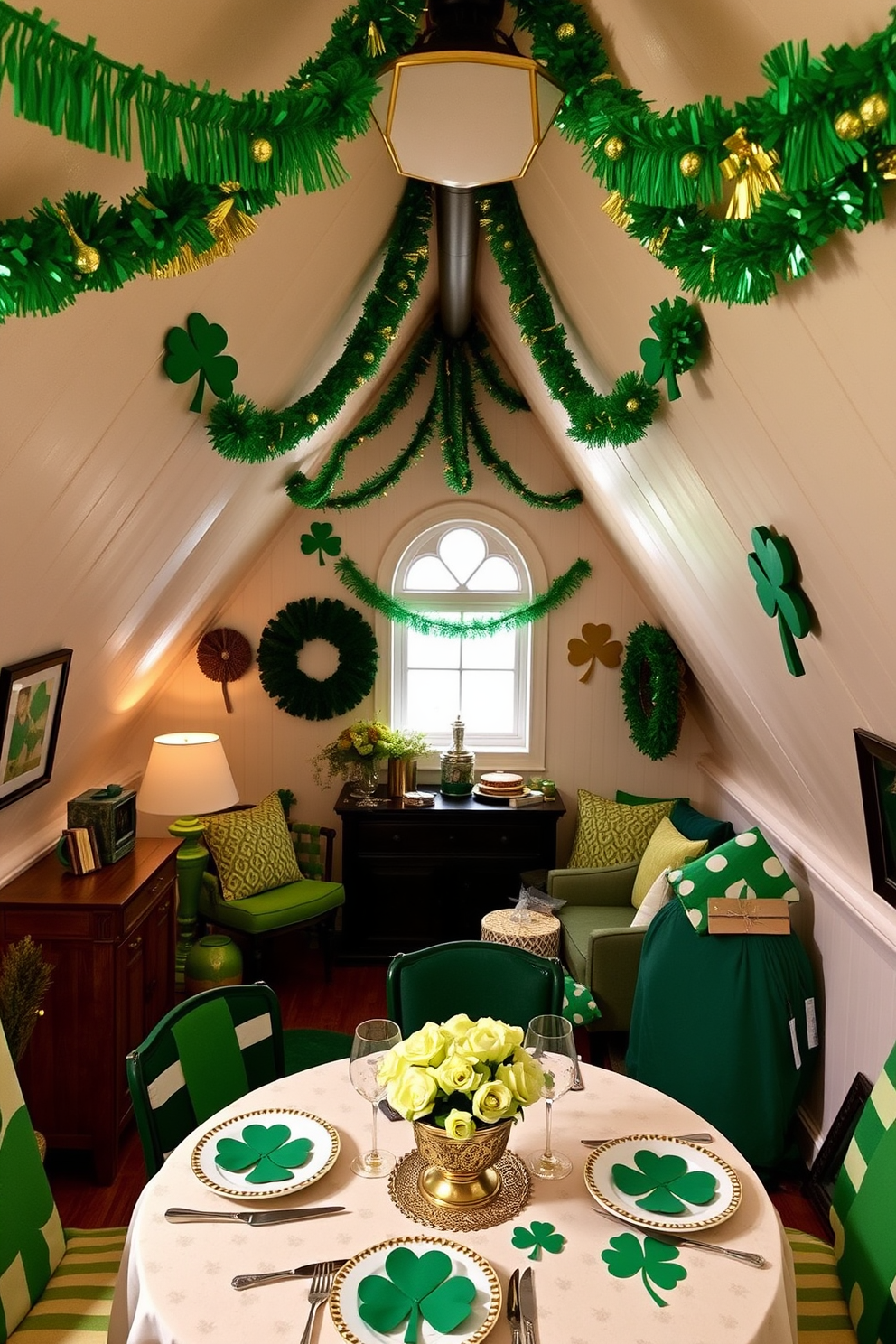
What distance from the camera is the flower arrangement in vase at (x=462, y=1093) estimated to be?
1848 mm

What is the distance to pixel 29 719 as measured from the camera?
315 cm

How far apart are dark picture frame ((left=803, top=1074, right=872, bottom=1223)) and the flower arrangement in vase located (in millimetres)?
1582

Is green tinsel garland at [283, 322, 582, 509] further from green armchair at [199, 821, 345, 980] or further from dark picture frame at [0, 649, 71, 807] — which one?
dark picture frame at [0, 649, 71, 807]

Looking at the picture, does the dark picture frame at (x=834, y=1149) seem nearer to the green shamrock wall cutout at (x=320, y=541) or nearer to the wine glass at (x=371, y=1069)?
the wine glass at (x=371, y=1069)

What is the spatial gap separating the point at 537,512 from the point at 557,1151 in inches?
151

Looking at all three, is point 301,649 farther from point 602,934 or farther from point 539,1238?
point 539,1238

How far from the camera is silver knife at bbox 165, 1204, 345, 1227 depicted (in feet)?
6.20

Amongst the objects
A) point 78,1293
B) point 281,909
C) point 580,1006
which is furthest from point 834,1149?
point 281,909

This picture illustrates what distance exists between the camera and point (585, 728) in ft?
18.3

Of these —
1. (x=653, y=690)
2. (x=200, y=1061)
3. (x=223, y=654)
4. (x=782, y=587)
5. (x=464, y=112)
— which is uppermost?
(x=464, y=112)

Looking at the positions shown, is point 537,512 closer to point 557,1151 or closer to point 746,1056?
point 746,1056

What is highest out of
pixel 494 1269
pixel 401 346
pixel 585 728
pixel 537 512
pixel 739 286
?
pixel 401 346

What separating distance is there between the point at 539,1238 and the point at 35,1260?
107cm

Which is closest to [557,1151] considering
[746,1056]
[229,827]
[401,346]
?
[746,1056]
